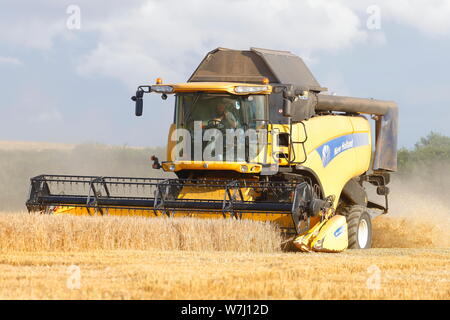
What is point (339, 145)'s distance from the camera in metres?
14.9

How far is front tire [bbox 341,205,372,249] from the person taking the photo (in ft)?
46.4

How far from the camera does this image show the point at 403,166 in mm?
32344

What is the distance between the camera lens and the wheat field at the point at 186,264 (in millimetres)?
7777

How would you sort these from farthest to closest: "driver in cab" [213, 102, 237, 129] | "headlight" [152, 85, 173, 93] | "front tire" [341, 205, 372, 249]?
"front tire" [341, 205, 372, 249]
"headlight" [152, 85, 173, 93]
"driver in cab" [213, 102, 237, 129]

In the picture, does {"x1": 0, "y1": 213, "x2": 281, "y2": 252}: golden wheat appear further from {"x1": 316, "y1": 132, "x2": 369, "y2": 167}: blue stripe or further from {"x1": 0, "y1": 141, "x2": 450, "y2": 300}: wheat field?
{"x1": 316, "y1": 132, "x2": 369, "y2": 167}: blue stripe

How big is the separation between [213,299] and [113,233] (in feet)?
15.0

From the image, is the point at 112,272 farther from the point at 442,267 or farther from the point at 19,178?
the point at 19,178

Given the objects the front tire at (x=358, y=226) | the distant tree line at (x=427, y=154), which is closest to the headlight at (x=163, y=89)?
the front tire at (x=358, y=226)

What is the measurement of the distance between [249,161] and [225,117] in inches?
29.9

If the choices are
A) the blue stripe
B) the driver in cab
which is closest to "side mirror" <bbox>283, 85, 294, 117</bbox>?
the driver in cab

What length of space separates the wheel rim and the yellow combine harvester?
0.05 feet
